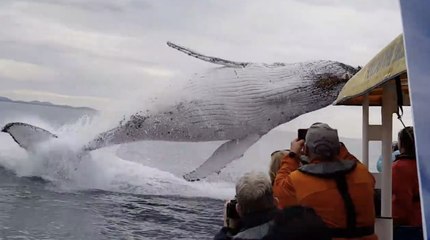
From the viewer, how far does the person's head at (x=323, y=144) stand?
3.93 meters

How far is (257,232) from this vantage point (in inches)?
131

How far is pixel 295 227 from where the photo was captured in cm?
332

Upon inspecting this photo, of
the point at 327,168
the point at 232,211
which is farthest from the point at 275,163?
the point at 232,211

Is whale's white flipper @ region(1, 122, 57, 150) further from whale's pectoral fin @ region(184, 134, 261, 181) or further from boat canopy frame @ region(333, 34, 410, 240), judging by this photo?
boat canopy frame @ region(333, 34, 410, 240)

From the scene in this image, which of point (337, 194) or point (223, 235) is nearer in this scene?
point (223, 235)

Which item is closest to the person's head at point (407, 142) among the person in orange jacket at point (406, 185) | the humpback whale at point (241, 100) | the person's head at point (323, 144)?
the person in orange jacket at point (406, 185)

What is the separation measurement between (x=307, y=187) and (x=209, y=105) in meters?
10.2

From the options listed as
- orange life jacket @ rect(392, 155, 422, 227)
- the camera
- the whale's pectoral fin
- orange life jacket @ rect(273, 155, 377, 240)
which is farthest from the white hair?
the whale's pectoral fin

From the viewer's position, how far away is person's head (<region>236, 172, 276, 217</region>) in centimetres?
331

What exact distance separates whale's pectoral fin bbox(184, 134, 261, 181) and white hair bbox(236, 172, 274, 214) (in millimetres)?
11107

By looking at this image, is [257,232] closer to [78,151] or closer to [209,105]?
[209,105]

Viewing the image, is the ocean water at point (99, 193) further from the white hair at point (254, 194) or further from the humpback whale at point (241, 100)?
the white hair at point (254, 194)

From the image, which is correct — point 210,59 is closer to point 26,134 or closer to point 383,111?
point 26,134

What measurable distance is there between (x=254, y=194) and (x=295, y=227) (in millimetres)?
273
